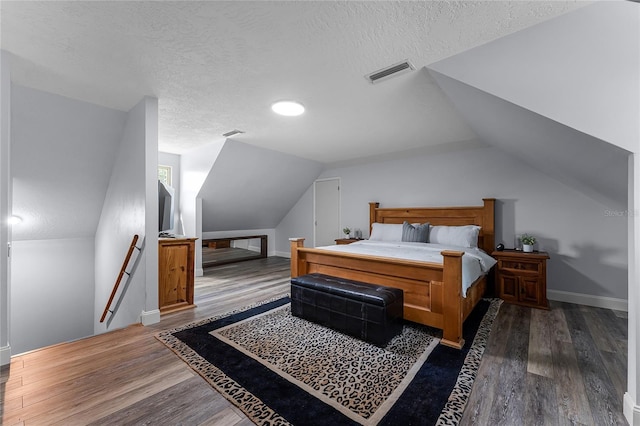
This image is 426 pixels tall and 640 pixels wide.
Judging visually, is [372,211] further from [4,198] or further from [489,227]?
[4,198]

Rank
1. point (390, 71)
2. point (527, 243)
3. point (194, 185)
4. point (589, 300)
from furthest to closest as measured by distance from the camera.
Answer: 1. point (194, 185)
2. point (527, 243)
3. point (589, 300)
4. point (390, 71)

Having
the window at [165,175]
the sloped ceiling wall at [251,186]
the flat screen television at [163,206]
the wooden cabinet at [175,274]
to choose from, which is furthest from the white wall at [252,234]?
the wooden cabinet at [175,274]

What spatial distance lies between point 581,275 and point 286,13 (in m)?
4.59

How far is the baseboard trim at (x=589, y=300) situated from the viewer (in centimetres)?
324

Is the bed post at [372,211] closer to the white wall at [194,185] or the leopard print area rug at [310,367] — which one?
the leopard print area rug at [310,367]

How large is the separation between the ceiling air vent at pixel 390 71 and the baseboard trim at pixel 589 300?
369cm

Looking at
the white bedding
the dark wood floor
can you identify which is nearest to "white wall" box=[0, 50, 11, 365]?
the dark wood floor

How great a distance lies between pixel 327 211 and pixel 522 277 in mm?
3951

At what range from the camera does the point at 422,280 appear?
8.60 feet

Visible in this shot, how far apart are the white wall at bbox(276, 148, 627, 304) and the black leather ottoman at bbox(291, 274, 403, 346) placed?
268 cm

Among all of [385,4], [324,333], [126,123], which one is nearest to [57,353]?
[324,333]

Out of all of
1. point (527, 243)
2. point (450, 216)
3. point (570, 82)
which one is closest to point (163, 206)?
point (570, 82)

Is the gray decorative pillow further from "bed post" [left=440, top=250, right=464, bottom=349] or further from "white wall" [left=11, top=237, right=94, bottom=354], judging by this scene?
"white wall" [left=11, top=237, right=94, bottom=354]

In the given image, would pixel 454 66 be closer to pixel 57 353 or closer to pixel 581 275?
pixel 581 275
